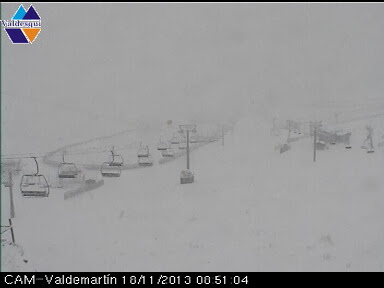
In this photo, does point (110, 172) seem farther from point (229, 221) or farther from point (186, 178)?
point (229, 221)

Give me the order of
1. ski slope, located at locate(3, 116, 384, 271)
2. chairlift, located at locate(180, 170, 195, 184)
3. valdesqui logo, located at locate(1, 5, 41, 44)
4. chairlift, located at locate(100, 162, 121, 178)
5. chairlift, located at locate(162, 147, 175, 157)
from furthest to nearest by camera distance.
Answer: chairlift, located at locate(162, 147, 175, 157), chairlift, located at locate(180, 170, 195, 184), valdesqui logo, located at locate(1, 5, 41, 44), chairlift, located at locate(100, 162, 121, 178), ski slope, located at locate(3, 116, 384, 271)

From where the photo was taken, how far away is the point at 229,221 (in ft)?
78.0

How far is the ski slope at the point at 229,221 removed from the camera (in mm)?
18688

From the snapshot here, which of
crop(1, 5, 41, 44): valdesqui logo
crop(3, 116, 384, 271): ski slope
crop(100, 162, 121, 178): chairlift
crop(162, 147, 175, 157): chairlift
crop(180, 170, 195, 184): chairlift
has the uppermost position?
crop(1, 5, 41, 44): valdesqui logo

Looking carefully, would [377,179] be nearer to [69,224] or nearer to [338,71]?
[69,224]

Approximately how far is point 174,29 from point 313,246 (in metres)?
168

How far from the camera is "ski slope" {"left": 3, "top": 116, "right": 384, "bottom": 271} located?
1869 centimetres

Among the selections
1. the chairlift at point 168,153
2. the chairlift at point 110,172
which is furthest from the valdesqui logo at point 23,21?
the chairlift at point 168,153

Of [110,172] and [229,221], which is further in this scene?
[110,172]

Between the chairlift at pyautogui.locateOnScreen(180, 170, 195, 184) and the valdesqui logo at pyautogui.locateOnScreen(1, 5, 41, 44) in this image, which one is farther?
the chairlift at pyautogui.locateOnScreen(180, 170, 195, 184)

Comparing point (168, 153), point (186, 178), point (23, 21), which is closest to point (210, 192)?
point (186, 178)

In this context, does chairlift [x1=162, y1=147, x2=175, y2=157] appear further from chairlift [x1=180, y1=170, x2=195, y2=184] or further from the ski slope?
chairlift [x1=180, y1=170, x2=195, y2=184]

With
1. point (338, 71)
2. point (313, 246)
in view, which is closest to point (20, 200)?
point (313, 246)

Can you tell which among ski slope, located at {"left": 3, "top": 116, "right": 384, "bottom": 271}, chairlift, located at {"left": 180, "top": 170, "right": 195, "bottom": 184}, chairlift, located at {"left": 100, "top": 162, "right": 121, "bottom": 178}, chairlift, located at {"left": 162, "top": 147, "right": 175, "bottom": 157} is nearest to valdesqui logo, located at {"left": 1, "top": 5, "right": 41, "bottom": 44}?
chairlift, located at {"left": 100, "top": 162, "right": 121, "bottom": 178}
